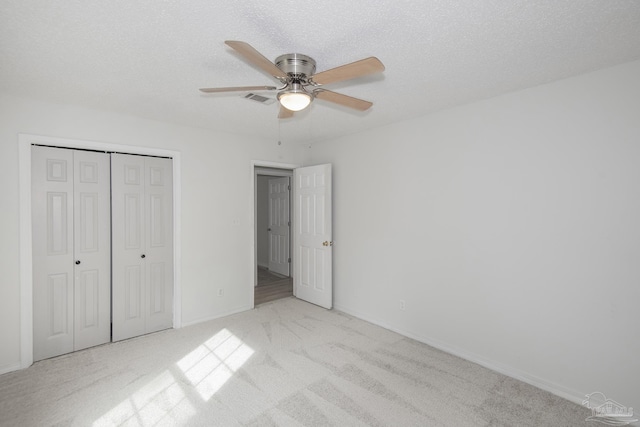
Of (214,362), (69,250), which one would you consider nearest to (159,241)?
(69,250)

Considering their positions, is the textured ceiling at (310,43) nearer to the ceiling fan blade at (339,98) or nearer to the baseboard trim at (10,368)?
the ceiling fan blade at (339,98)

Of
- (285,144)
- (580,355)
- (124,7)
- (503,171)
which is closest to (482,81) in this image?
(503,171)

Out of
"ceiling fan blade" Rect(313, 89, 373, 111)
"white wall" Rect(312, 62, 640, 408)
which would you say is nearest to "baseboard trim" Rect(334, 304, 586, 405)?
"white wall" Rect(312, 62, 640, 408)

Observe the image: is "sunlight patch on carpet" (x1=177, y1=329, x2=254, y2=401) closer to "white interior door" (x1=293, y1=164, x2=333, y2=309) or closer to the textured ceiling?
"white interior door" (x1=293, y1=164, x2=333, y2=309)

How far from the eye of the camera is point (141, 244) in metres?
3.53

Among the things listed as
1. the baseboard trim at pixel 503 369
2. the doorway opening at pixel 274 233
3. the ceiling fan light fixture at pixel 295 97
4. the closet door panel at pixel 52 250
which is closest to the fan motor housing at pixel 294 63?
the ceiling fan light fixture at pixel 295 97

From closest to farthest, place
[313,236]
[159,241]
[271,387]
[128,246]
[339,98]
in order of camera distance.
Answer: [339,98], [271,387], [128,246], [159,241], [313,236]

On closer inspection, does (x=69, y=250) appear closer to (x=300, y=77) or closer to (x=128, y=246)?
(x=128, y=246)

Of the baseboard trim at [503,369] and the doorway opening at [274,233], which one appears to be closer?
the baseboard trim at [503,369]

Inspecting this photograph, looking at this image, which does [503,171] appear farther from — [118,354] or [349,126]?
[118,354]

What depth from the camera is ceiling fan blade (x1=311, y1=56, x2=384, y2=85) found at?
4.98 feet

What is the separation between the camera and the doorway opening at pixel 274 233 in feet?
19.3

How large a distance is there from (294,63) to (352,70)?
46 centimetres

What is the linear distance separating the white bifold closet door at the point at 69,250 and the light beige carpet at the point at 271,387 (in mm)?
237
